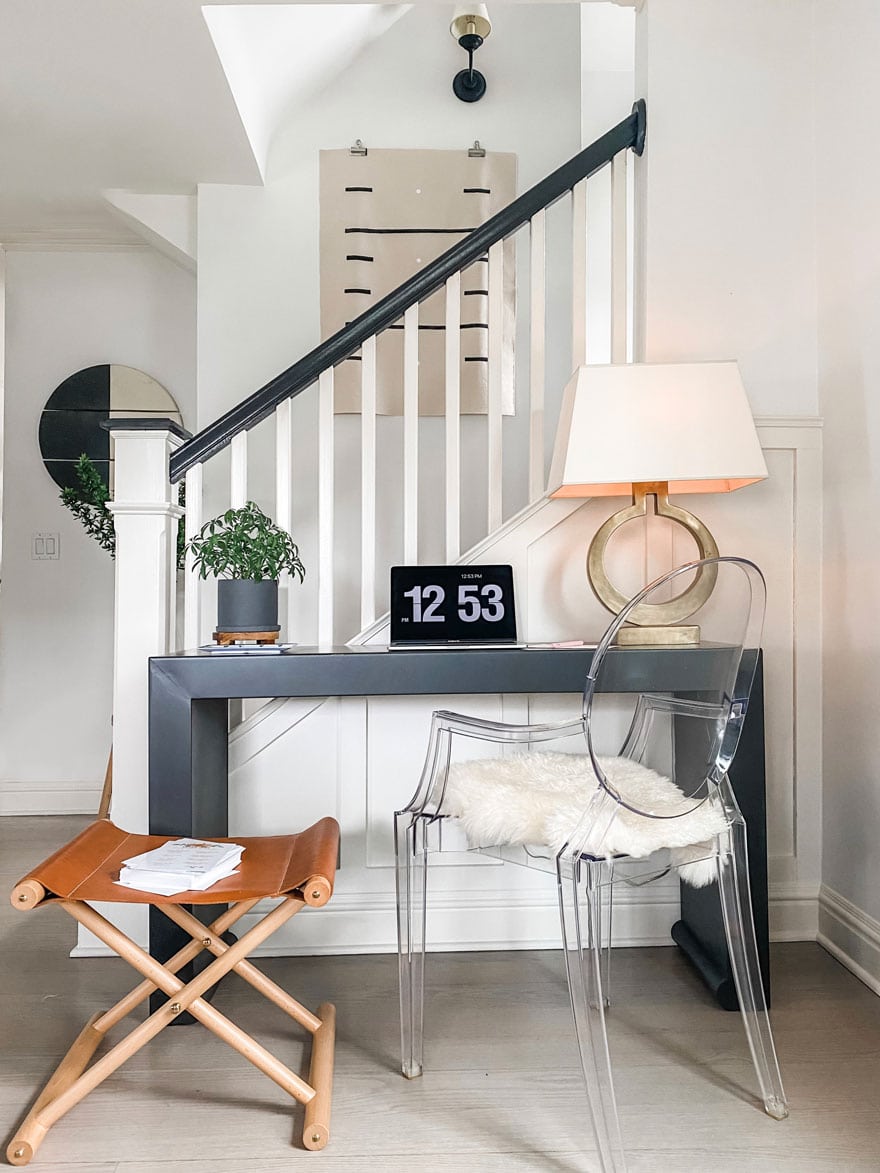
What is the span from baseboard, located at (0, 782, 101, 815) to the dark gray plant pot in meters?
2.21

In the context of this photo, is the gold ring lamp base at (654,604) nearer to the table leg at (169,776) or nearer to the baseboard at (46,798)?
the table leg at (169,776)

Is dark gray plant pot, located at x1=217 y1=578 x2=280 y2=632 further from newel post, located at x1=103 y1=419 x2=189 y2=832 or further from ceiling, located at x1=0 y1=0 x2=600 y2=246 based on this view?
ceiling, located at x1=0 y1=0 x2=600 y2=246

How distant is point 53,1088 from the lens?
159 cm

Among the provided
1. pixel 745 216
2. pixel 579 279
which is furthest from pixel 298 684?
pixel 745 216

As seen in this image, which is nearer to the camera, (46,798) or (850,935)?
(850,935)

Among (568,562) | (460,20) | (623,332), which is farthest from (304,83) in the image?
(568,562)

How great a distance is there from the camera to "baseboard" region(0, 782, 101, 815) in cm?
389

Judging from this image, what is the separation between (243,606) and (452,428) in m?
0.75

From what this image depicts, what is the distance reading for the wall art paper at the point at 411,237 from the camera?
3537 millimetres

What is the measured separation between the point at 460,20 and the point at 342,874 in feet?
A: 10.1

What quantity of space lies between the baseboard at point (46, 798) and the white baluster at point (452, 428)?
2319mm

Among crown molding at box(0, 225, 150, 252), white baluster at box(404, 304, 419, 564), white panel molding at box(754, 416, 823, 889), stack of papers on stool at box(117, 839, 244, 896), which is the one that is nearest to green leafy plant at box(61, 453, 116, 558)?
crown molding at box(0, 225, 150, 252)

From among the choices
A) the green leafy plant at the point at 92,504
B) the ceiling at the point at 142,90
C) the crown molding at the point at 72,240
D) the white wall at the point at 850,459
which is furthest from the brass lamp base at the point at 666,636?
the crown molding at the point at 72,240

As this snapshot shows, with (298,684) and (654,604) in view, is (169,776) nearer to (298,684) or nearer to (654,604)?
(298,684)
